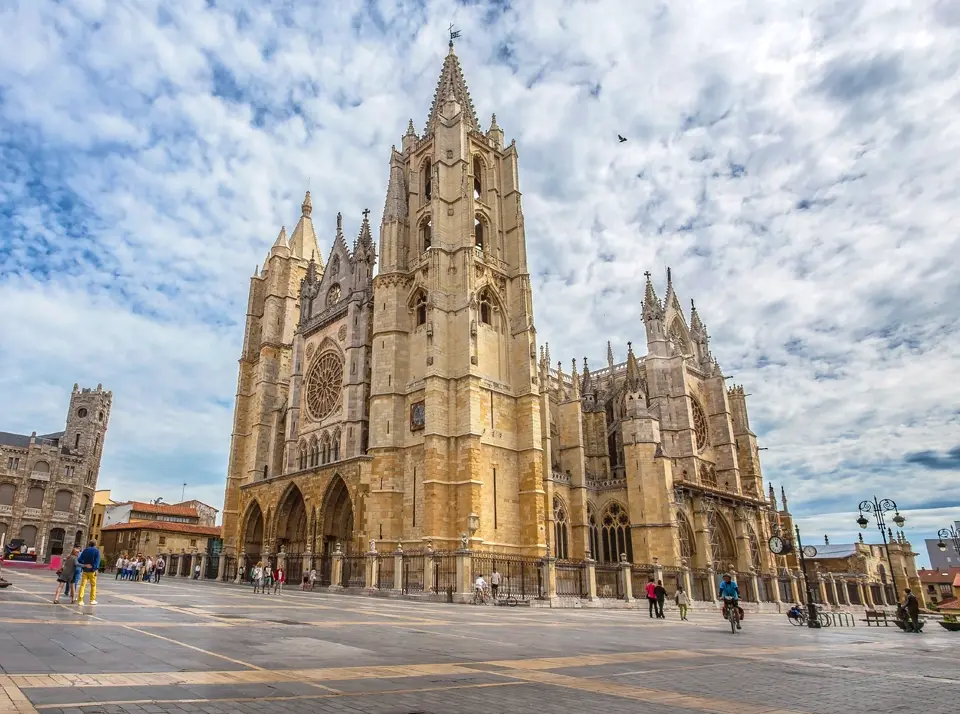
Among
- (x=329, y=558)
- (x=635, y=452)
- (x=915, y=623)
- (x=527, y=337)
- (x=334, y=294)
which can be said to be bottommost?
(x=915, y=623)

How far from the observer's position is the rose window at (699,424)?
143ft

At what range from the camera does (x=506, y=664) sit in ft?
24.0

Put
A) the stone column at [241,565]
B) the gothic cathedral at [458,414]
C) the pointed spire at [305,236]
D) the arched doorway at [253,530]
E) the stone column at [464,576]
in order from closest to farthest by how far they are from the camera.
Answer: the stone column at [464,576]
the gothic cathedral at [458,414]
the stone column at [241,565]
the arched doorway at [253,530]
the pointed spire at [305,236]

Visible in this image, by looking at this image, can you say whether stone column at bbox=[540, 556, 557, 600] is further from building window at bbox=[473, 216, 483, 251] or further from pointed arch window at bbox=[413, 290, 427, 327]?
building window at bbox=[473, 216, 483, 251]

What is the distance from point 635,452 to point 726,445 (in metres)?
11.4

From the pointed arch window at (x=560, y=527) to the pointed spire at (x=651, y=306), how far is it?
1582cm

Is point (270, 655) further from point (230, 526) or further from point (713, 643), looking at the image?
point (230, 526)

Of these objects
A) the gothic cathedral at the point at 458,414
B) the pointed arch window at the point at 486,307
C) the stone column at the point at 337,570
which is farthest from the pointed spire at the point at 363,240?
the stone column at the point at 337,570

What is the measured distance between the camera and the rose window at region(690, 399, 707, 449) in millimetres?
43500

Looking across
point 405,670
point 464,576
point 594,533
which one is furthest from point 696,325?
point 405,670

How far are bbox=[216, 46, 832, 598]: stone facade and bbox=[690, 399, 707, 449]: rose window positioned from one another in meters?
0.17

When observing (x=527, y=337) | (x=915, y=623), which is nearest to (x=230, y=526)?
(x=527, y=337)

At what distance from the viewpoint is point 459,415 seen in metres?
29.9

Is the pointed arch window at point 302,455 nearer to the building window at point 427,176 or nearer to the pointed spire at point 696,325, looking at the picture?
the building window at point 427,176
